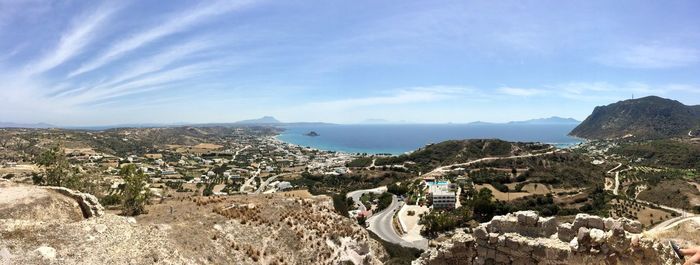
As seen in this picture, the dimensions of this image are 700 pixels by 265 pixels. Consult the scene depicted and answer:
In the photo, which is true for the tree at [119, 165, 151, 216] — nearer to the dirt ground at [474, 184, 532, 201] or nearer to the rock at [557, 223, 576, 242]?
the rock at [557, 223, 576, 242]

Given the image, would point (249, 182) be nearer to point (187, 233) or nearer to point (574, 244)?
point (187, 233)

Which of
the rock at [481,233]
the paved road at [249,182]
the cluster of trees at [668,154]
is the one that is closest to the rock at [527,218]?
the rock at [481,233]

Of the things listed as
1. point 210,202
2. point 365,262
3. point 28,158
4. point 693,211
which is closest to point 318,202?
point 210,202

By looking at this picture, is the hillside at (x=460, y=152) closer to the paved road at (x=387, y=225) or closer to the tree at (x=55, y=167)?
the paved road at (x=387, y=225)

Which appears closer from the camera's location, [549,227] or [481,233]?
[549,227]

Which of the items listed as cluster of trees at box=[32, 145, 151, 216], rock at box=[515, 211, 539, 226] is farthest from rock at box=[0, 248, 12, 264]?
rock at box=[515, 211, 539, 226]

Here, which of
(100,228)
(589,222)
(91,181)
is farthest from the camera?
(91,181)

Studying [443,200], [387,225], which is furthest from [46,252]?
[443,200]
